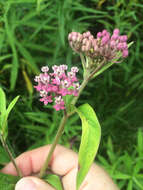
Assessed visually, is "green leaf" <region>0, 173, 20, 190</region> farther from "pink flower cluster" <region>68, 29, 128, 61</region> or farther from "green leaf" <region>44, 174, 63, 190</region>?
"pink flower cluster" <region>68, 29, 128, 61</region>

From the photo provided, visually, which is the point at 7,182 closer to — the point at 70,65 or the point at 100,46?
the point at 100,46

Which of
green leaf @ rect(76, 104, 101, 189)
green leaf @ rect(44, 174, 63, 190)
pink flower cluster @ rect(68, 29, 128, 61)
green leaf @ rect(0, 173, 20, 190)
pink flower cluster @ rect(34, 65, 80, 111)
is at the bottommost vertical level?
green leaf @ rect(44, 174, 63, 190)

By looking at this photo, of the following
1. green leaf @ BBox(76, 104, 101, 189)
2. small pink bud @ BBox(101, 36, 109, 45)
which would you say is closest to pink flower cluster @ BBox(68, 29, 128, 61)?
small pink bud @ BBox(101, 36, 109, 45)

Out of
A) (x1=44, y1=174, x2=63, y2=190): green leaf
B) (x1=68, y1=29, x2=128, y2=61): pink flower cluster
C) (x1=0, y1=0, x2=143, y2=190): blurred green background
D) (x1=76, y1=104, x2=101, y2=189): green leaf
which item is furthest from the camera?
(x1=0, y1=0, x2=143, y2=190): blurred green background

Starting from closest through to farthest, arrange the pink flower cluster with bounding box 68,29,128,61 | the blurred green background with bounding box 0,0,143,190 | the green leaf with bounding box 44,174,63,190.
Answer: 1. the pink flower cluster with bounding box 68,29,128,61
2. the green leaf with bounding box 44,174,63,190
3. the blurred green background with bounding box 0,0,143,190

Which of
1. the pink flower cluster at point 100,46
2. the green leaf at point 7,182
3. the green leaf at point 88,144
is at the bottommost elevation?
the green leaf at point 7,182

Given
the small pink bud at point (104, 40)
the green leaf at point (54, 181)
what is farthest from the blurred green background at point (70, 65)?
the small pink bud at point (104, 40)

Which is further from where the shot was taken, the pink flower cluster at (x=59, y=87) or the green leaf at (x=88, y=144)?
the pink flower cluster at (x=59, y=87)

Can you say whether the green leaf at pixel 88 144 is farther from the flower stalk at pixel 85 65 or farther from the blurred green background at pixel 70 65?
the blurred green background at pixel 70 65
